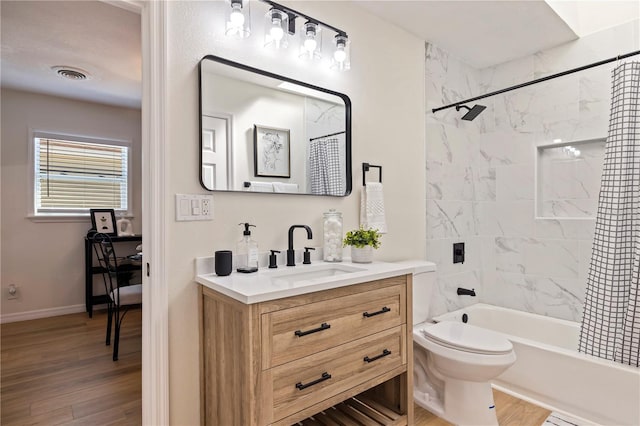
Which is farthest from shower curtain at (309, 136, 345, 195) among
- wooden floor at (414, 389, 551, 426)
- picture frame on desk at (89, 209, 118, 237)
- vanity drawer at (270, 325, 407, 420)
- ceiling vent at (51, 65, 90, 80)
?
picture frame on desk at (89, 209, 118, 237)

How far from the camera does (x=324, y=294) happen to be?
1.38 m

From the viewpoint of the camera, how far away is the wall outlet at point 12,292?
358cm

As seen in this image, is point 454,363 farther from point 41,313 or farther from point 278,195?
point 41,313

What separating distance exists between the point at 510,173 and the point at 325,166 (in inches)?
69.6

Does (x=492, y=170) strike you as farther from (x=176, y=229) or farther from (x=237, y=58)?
(x=176, y=229)

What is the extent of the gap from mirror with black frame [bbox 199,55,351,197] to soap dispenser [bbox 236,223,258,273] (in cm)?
23

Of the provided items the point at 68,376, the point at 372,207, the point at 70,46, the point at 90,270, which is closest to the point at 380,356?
the point at 372,207

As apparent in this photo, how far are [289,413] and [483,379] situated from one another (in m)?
1.13

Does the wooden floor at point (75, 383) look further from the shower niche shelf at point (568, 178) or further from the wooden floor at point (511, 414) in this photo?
the shower niche shelf at point (568, 178)

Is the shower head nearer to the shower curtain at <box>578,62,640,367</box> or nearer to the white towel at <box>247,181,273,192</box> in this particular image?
the shower curtain at <box>578,62,640,367</box>

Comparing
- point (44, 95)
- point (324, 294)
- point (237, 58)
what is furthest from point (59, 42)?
point (324, 294)

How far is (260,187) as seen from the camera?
1759 millimetres

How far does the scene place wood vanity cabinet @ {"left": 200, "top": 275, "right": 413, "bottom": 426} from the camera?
3.97 ft

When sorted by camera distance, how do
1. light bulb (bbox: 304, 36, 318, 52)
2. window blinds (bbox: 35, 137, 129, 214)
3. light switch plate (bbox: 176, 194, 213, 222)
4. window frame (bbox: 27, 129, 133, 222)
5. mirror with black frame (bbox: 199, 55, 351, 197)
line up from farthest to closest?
window blinds (bbox: 35, 137, 129, 214) → window frame (bbox: 27, 129, 133, 222) → light bulb (bbox: 304, 36, 318, 52) → mirror with black frame (bbox: 199, 55, 351, 197) → light switch plate (bbox: 176, 194, 213, 222)
